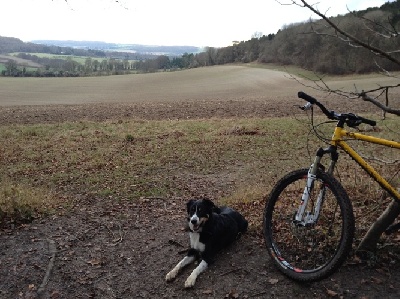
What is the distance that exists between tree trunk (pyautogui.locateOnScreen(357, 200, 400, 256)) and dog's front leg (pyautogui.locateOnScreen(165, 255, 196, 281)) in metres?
2.00

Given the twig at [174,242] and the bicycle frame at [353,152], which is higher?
the bicycle frame at [353,152]

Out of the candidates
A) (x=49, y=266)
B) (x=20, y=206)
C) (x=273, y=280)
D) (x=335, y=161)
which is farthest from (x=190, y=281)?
(x=20, y=206)

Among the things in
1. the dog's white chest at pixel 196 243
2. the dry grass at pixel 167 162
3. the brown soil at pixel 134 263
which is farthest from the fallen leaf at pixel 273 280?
the dry grass at pixel 167 162

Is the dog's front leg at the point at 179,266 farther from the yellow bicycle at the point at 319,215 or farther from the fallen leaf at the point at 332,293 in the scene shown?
the fallen leaf at the point at 332,293

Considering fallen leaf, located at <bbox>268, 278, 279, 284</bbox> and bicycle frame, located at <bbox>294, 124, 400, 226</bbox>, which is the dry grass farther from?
fallen leaf, located at <bbox>268, 278, 279, 284</bbox>

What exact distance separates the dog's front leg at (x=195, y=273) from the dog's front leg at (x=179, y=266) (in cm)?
20

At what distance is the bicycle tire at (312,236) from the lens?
3426mm

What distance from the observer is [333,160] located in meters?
3.71

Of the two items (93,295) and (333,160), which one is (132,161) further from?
(333,160)

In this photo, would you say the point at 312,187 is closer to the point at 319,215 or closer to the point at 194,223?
the point at 319,215

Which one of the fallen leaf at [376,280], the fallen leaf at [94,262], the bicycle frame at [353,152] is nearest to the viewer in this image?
the bicycle frame at [353,152]

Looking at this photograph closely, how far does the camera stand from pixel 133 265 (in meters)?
4.84

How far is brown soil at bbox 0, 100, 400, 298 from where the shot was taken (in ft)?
12.8

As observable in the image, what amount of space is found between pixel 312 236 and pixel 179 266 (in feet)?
5.47
